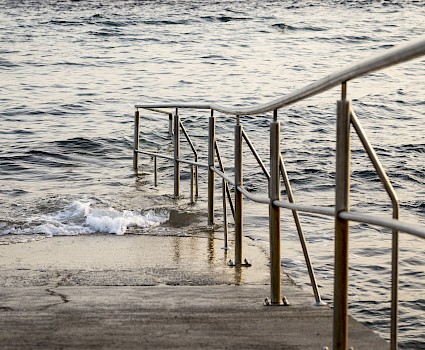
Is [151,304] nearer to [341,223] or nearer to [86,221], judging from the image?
[341,223]

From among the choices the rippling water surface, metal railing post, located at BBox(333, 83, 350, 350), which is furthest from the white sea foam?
metal railing post, located at BBox(333, 83, 350, 350)

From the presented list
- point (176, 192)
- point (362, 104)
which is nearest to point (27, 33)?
point (362, 104)

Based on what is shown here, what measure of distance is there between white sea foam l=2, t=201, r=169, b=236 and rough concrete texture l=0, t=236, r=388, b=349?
3.98 feet

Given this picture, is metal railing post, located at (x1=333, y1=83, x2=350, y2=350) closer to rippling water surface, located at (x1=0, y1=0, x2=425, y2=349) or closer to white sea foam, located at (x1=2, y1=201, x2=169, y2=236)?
rippling water surface, located at (x1=0, y1=0, x2=425, y2=349)

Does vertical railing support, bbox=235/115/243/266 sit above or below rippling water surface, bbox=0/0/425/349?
above

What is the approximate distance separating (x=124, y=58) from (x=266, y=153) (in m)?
13.9

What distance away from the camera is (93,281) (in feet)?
16.9

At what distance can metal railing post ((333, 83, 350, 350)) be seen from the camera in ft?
9.77

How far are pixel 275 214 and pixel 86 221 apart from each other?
4.15m

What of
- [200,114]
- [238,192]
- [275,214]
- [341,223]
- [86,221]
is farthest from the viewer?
[200,114]

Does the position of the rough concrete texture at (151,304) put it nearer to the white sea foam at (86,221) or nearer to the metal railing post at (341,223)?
the metal railing post at (341,223)

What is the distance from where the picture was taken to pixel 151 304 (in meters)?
4.25

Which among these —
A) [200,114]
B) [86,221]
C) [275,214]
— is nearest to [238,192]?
[275,214]

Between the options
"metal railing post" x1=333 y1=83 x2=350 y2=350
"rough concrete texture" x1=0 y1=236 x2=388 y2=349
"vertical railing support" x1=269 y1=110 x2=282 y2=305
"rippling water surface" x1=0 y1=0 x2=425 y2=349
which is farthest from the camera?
"rippling water surface" x1=0 y1=0 x2=425 y2=349
